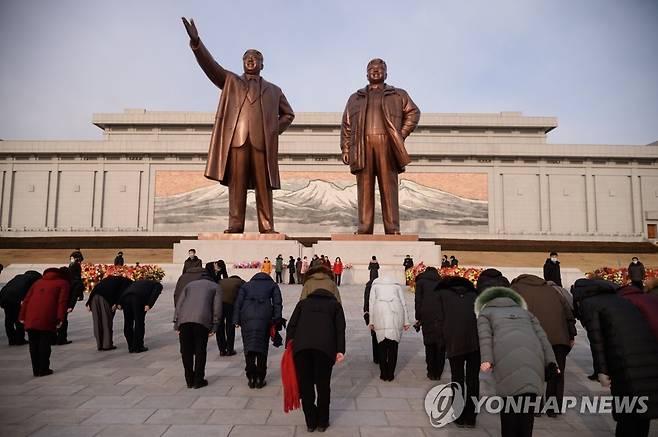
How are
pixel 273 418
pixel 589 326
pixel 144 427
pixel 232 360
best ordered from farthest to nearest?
pixel 232 360
pixel 273 418
pixel 144 427
pixel 589 326

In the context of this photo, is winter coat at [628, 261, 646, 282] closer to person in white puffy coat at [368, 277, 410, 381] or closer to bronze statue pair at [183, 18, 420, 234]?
bronze statue pair at [183, 18, 420, 234]

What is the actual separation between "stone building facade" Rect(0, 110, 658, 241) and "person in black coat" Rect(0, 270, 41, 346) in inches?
980

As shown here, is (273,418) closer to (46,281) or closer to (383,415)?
(383,415)

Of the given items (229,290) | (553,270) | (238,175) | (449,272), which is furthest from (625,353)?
(238,175)

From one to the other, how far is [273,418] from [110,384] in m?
2.03

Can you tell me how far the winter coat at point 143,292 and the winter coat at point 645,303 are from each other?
5500 mm

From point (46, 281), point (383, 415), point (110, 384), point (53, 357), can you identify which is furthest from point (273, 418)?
point (53, 357)

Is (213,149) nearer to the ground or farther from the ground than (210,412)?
farther from the ground

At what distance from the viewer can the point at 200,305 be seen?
475 cm

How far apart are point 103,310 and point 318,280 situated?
146 inches

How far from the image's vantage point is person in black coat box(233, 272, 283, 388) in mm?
4555

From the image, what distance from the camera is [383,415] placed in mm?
3861

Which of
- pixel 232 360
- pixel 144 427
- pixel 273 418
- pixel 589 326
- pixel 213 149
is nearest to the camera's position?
pixel 589 326

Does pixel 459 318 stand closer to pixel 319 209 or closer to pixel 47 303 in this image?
pixel 47 303
